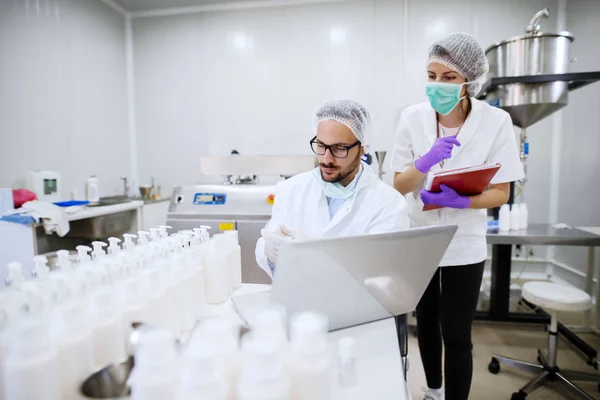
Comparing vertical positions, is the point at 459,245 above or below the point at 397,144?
below

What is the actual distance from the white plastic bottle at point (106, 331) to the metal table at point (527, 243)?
222 centimetres

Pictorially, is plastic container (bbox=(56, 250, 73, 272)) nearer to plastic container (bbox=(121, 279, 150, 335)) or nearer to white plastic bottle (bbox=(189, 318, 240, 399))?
plastic container (bbox=(121, 279, 150, 335))

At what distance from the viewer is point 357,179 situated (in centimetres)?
143

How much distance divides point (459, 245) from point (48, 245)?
2.59m

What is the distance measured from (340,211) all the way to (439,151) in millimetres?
471

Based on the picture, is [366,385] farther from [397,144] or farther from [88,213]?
[88,213]

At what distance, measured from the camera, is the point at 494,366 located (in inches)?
81.4

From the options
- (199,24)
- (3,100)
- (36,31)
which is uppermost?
(199,24)

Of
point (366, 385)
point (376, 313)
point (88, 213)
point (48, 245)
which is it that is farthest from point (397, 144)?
point (48, 245)

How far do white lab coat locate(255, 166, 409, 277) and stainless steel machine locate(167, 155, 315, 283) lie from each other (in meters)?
1.23

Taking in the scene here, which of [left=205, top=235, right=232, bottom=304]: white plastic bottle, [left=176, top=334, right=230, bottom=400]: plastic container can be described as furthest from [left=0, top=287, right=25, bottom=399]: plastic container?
[left=205, top=235, right=232, bottom=304]: white plastic bottle

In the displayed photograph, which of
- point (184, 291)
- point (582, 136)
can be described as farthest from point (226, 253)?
point (582, 136)

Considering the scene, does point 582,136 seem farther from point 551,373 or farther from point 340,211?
point 340,211

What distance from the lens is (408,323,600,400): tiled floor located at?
1884 mm
